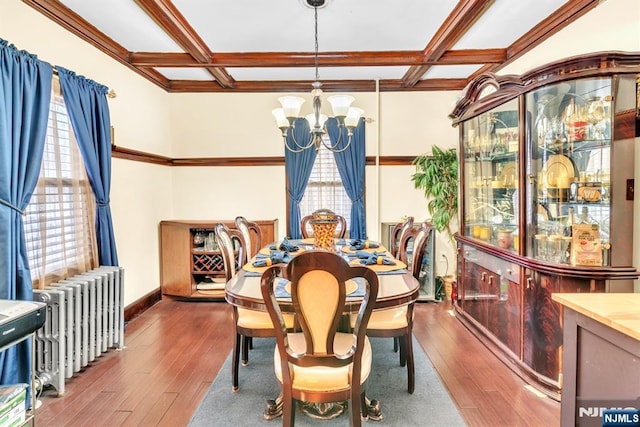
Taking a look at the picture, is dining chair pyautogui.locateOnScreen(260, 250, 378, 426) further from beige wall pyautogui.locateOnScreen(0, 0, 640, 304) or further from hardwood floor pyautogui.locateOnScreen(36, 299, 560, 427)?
beige wall pyautogui.locateOnScreen(0, 0, 640, 304)

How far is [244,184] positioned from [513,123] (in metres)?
3.43

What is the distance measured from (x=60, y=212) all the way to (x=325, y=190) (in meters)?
3.17

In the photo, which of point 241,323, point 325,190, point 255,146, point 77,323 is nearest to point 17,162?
point 77,323

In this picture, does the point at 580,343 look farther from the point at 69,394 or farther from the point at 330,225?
the point at 69,394

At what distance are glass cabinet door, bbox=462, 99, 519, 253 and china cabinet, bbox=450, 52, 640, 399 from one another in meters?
0.02

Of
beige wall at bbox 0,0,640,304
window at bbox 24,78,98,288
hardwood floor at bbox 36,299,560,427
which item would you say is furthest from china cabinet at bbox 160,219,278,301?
window at bbox 24,78,98,288

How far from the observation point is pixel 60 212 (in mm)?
3027

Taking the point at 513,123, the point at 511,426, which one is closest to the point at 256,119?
the point at 513,123

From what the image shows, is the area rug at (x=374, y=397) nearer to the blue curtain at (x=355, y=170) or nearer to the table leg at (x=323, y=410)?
the table leg at (x=323, y=410)

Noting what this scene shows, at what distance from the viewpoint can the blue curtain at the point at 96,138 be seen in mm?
3083

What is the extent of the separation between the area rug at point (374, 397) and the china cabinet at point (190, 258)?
1790mm

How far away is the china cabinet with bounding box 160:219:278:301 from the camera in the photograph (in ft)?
15.6

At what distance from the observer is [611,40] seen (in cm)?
269

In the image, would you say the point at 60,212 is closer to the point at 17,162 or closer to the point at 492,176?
the point at 17,162
